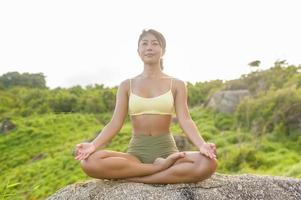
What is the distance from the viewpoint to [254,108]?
20391 millimetres

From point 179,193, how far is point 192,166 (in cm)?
22

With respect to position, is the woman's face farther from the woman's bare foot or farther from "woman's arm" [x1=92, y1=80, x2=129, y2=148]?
the woman's bare foot

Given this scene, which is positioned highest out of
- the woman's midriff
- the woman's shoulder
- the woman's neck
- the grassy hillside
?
the woman's neck

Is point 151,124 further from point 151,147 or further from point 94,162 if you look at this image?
point 94,162

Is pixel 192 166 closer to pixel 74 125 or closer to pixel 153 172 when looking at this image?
pixel 153 172

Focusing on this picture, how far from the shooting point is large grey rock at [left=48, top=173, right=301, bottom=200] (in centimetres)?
382

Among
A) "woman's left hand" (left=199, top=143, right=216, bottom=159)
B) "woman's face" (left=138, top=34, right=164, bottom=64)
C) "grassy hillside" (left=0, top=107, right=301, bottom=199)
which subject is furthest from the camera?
"grassy hillside" (left=0, top=107, right=301, bottom=199)

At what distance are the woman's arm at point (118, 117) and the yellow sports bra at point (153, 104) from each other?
0.39 feet

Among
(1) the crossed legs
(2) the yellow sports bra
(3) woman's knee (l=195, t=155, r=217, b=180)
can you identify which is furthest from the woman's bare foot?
(2) the yellow sports bra

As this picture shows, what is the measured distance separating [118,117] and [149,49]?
1.93ft

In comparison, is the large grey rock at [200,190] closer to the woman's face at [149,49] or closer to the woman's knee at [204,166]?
the woman's knee at [204,166]

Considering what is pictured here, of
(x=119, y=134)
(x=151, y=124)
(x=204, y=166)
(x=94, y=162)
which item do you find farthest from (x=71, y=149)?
(x=204, y=166)

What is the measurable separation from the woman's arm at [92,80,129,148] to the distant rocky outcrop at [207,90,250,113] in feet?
61.5

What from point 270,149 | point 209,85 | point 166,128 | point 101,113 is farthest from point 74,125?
point 166,128
